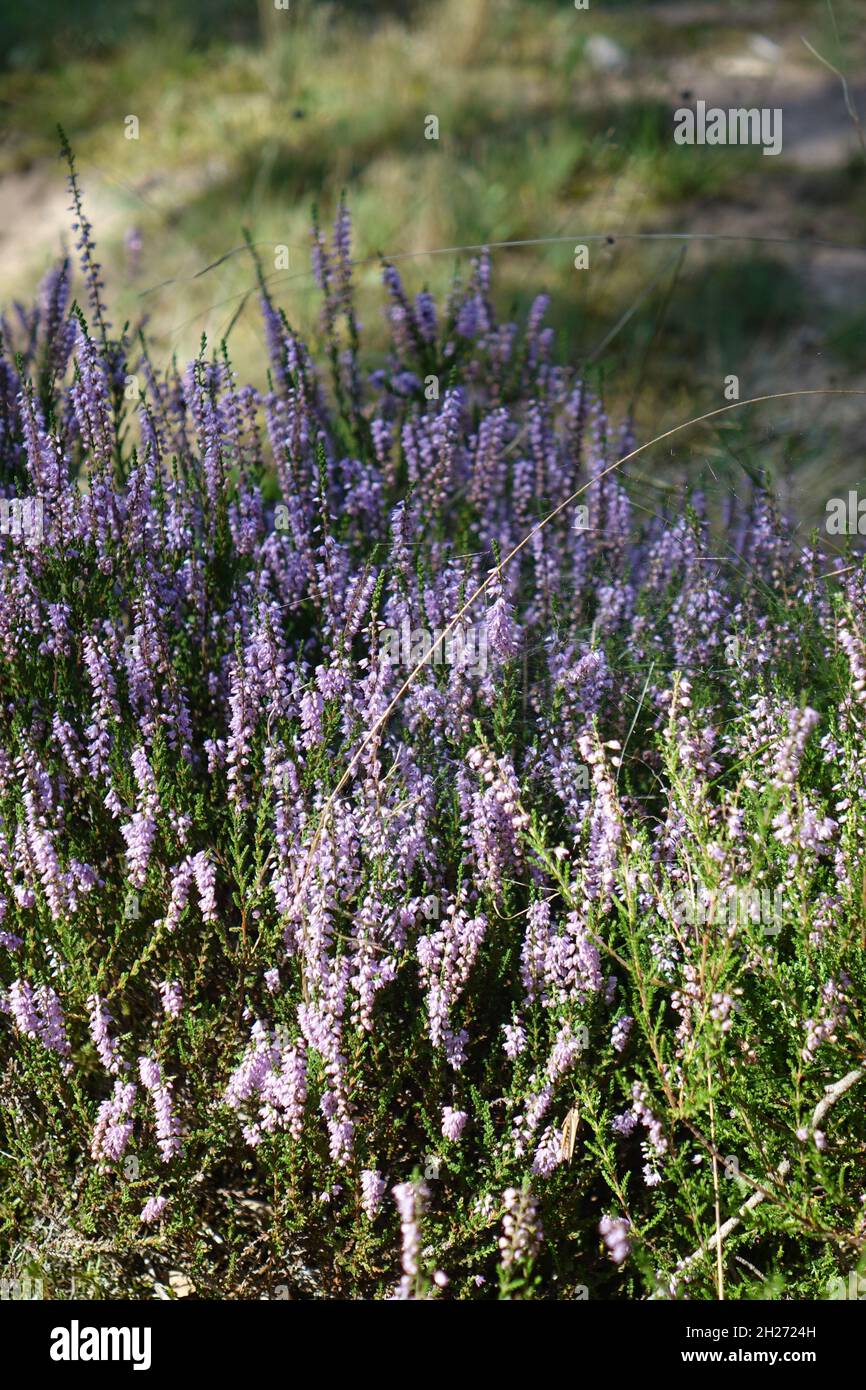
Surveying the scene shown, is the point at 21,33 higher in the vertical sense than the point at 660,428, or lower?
higher

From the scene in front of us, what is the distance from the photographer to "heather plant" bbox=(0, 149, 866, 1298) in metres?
2.41

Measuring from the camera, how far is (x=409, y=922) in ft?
8.30

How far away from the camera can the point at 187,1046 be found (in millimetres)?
2705

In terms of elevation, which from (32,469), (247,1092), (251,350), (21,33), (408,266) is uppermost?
(21,33)

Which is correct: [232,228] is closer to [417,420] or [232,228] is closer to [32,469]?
[417,420]

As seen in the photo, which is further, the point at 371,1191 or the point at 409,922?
the point at 409,922

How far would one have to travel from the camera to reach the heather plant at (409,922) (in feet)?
7.89

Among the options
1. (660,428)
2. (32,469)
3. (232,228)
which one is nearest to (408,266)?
(232,228)

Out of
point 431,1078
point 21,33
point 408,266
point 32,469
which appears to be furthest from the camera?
point 21,33

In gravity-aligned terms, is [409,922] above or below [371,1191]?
above

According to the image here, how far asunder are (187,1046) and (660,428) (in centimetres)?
377

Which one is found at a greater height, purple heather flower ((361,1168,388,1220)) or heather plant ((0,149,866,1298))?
heather plant ((0,149,866,1298))

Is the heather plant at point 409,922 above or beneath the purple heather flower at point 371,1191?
above
